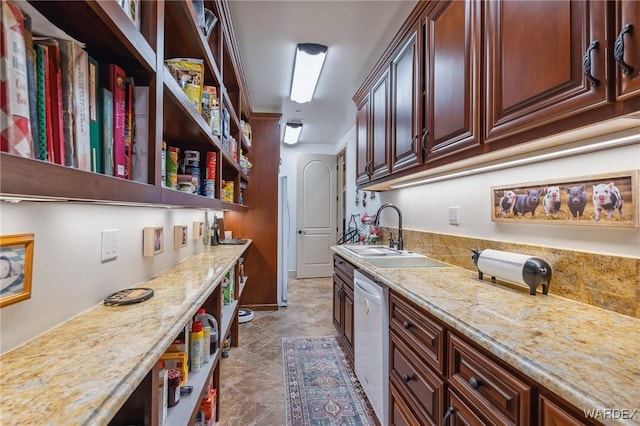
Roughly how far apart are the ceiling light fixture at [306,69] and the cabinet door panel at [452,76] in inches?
39.8

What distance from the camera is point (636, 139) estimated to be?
0.95m

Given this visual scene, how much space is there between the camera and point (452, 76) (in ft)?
4.85

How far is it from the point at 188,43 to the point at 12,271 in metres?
1.18

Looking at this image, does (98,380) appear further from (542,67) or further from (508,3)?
(508,3)

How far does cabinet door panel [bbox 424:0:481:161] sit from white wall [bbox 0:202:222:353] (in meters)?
1.44

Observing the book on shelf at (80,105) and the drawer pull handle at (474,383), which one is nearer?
the book on shelf at (80,105)

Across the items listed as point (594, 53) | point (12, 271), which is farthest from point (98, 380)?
point (594, 53)

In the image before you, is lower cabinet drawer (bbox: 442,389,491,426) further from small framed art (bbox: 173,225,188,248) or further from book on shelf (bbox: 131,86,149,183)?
small framed art (bbox: 173,225,188,248)

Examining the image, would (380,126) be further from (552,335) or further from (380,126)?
(552,335)

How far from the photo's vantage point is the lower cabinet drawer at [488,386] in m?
0.74

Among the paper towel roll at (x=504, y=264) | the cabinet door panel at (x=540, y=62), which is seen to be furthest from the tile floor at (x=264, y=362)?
the cabinet door panel at (x=540, y=62)

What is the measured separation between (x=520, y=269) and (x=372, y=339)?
2.92 ft

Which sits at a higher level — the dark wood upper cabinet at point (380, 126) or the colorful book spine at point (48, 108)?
the dark wood upper cabinet at point (380, 126)

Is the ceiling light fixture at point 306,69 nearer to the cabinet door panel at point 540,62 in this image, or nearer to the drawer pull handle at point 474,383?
the cabinet door panel at point 540,62
